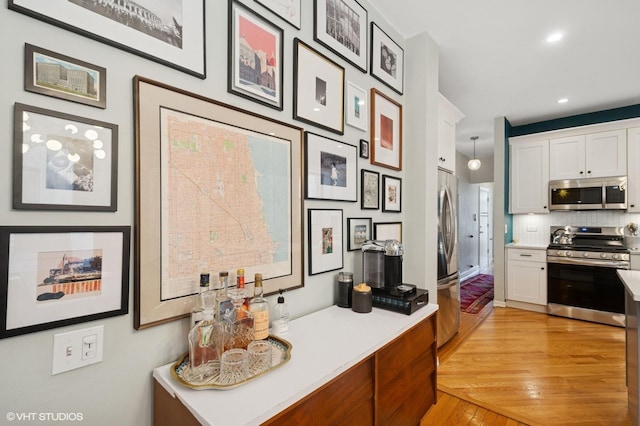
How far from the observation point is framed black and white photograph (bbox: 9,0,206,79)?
86cm

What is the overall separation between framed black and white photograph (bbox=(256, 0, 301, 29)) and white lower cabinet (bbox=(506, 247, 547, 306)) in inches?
168

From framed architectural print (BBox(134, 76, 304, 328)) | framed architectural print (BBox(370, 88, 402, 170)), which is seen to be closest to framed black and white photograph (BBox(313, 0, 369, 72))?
framed architectural print (BBox(370, 88, 402, 170))

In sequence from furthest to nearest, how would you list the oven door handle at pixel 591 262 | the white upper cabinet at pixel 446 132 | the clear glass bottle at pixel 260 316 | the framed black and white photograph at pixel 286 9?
the oven door handle at pixel 591 262 < the white upper cabinet at pixel 446 132 < the framed black and white photograph at pixel 286 9 < the clear glass bottle at pixel 260 316

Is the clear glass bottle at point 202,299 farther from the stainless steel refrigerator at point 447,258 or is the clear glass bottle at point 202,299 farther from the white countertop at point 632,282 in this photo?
the stainless steel refrigerator at point 447,258

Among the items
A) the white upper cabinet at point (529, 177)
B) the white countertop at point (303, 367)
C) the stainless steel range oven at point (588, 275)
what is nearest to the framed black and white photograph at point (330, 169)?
the white countertop at point (303, 367)

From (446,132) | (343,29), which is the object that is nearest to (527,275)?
(446,132)

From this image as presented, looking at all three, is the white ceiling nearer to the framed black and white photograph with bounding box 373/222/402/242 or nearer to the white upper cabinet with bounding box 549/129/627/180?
the white upper cabinet with bounding box 549/129/627/180

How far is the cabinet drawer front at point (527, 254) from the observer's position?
12.9 ft

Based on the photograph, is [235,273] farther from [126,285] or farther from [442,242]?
[442,242]

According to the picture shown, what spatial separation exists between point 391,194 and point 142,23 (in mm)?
1804

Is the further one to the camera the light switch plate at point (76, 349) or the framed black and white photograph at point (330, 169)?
the framed black and white photograph at point (330, 169)

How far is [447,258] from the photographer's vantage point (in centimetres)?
282

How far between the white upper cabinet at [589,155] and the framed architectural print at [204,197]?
14.3ft

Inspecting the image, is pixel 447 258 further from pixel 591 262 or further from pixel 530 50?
pixel 591 262
